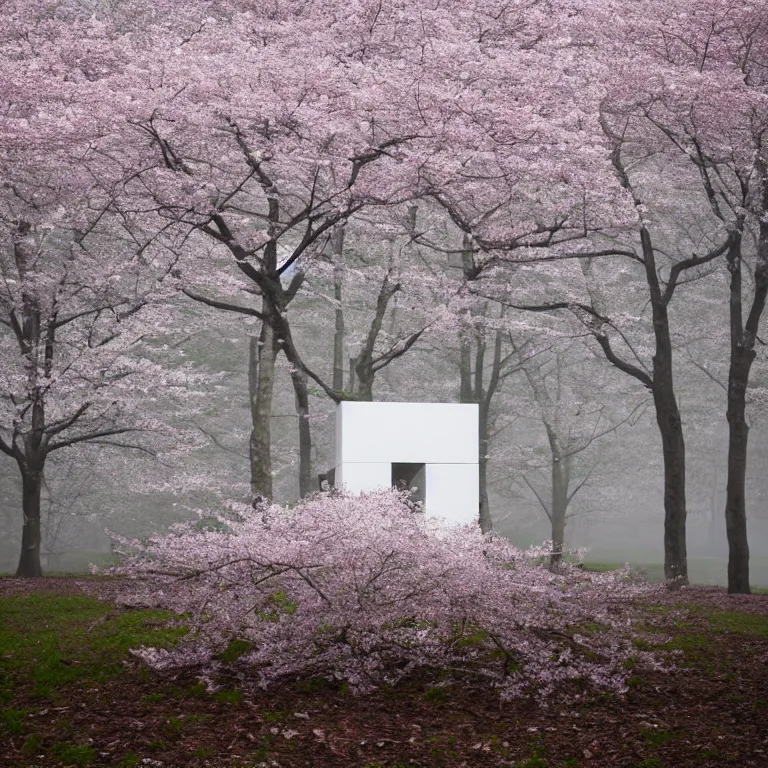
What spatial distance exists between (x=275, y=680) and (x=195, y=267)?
8447 millimetres

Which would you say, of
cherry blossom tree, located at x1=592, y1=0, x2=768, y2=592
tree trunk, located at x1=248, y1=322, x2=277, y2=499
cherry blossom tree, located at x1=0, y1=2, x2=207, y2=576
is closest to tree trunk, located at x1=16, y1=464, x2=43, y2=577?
cherry blossom tree, located at x1=0, y1=2, x2=207, y2=576

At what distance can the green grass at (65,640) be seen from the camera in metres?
5.91

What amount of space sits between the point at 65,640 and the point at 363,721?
3.29 meters

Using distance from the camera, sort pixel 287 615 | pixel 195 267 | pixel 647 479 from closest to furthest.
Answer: pixel 287 615, pixel 195 267, pixel 647 479

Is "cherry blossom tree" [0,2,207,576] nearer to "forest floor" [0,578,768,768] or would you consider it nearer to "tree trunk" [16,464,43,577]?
"tree trunk" [16,464,43,577]

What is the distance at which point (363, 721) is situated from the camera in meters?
5.08

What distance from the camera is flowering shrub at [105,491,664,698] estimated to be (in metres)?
5.42

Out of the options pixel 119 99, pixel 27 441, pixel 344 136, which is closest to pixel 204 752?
pixel 119 99

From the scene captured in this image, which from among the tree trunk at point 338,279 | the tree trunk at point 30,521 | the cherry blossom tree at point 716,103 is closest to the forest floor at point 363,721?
the cherry blossom tree at point 716,103

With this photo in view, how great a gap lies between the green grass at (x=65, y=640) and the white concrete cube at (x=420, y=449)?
363cm

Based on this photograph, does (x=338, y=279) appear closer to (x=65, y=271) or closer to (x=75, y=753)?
(x=65, y=271)

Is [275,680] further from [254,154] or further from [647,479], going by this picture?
[647,479]

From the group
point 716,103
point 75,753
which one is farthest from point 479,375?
point 75,753

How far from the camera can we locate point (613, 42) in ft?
35.8
